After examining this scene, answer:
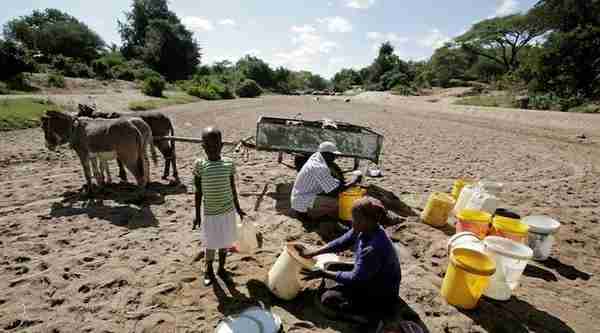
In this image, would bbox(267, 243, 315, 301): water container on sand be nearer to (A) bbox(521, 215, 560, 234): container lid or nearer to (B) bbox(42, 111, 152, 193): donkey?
(A) bbox(521, 215, 560, 234): container lid

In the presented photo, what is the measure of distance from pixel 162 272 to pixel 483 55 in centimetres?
4796

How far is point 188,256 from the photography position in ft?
12.7

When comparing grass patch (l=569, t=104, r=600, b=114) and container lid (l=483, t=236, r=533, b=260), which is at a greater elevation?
grass patch (l=569, t=104, r=600, b=114)

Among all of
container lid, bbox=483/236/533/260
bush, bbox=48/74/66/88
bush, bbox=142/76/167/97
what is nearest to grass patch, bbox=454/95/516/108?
container lid, bbox=483/236/533/260

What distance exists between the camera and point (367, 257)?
2.68m

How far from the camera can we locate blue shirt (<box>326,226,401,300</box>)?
8.77 feet

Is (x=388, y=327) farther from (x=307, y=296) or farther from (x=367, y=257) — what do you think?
(x=307, y=296)

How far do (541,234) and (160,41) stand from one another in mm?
46538

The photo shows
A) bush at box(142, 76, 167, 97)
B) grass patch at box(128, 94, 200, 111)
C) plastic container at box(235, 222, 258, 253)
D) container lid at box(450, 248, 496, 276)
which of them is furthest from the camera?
bush at box(142, 76, 167, 97)

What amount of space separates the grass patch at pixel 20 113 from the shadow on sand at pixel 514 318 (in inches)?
485

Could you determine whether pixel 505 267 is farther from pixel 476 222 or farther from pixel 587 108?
pixel 587 108

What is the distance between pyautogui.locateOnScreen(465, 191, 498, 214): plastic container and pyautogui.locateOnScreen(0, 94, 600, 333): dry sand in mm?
673

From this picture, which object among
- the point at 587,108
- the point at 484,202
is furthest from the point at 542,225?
the point at 587,108

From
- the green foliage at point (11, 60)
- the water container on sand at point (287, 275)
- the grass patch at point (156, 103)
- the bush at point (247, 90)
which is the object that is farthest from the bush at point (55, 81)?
the water container on sand at point (287, 275)
